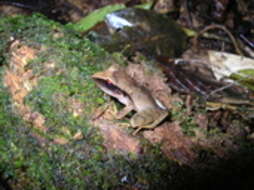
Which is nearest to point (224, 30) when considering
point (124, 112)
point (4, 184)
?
point (124, 112)

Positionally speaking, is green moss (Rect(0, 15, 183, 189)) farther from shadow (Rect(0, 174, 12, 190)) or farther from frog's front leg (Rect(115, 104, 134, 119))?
frog's front leg (Rect(115, 104, 134, 119))

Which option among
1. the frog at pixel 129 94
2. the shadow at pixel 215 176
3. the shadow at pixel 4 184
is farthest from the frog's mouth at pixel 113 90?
the shadow at pixel 4 184

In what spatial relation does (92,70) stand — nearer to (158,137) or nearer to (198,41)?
(158,137)

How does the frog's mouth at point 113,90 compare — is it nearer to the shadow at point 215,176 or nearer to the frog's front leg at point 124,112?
the frog's front leg at point 124,112

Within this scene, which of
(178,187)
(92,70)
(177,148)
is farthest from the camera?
(92,70)

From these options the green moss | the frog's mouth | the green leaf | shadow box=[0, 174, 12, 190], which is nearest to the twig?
the green leaf

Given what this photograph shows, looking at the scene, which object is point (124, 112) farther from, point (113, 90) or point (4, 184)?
point (4, 184)

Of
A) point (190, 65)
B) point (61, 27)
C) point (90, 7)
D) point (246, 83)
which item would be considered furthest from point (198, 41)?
point (61, 27)
